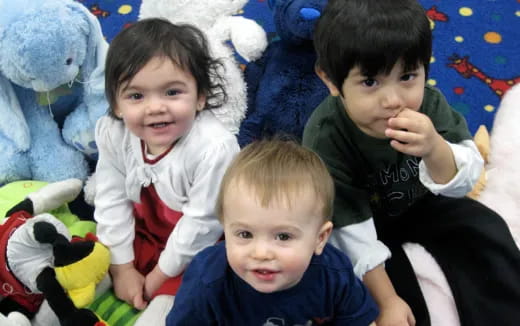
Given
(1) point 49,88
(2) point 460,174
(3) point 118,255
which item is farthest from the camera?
(1) point 49,88

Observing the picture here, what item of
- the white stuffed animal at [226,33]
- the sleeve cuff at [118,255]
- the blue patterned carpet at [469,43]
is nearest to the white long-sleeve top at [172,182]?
the sleeve cuff at [118,255]

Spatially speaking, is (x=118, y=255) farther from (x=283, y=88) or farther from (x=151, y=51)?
(x=283, y=88)

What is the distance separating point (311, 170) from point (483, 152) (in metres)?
0.58

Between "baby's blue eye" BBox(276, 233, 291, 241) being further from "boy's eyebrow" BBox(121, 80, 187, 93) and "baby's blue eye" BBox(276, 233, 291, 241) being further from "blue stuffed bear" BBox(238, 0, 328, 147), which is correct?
"blue stuffed bear" BBox(238, 0, 328, 147)

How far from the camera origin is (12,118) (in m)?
1.16

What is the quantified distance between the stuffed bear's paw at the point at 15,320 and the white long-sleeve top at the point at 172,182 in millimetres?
175

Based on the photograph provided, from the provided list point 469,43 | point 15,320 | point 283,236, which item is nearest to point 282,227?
point 283,236

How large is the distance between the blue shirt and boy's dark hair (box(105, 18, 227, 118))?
31 centimetres

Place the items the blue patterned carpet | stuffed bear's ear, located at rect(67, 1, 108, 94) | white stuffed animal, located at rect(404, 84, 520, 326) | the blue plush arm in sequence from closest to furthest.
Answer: white stuffed animal, located at rect(404, 84, 520, 326) → stuffed bear's ear, located at rect(67, 1, 108, 94) → the blue plush arm → the blue patterned carpet

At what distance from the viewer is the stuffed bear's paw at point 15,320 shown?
33.3 inches

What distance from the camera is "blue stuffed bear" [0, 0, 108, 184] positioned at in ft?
3.47

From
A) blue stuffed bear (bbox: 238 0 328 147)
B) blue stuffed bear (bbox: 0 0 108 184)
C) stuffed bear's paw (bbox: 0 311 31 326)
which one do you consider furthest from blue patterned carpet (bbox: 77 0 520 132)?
stuffed bear's paw (bbox: 0 311 31 326)

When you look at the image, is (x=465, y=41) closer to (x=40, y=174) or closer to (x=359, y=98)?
(x=359, y=98)

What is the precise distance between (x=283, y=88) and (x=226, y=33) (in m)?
0.20
